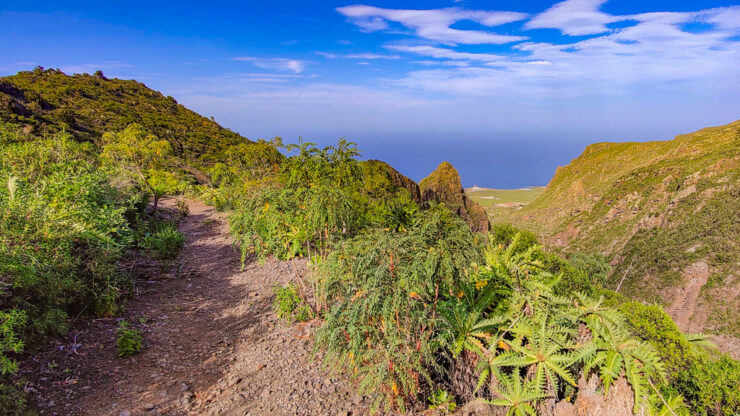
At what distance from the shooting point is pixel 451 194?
29.8 metres

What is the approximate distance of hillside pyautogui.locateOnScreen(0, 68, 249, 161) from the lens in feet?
94.9

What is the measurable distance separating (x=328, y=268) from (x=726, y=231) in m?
31.6

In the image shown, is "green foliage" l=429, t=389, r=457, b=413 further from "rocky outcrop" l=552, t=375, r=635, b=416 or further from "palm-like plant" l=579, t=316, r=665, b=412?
"palm-like plant" l=579, t=316, r=665, b=412

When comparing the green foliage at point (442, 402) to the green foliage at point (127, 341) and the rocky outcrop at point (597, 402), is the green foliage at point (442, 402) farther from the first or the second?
the green foliage at point (127, 341)

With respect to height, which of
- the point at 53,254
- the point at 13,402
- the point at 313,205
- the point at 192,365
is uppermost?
the point at 313,205

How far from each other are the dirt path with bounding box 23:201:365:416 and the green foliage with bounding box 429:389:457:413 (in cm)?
82

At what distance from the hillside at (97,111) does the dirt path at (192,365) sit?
24639 millimetres

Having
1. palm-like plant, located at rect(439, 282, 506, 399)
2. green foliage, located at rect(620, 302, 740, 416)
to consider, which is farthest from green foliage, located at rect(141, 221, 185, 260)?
green foliage, located at rect(620, 302, 740, 416)

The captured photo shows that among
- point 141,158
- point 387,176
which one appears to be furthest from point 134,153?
point 387,176

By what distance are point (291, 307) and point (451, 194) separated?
2504 cm

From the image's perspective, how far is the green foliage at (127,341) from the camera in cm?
509

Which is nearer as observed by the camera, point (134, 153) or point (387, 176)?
point (387, 176)

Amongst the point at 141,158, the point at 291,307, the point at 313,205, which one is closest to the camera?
the point at 313,205

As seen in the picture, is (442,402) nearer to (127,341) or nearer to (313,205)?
(313,205)
